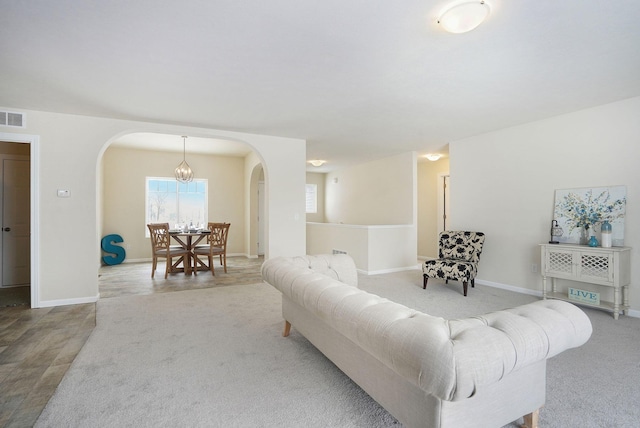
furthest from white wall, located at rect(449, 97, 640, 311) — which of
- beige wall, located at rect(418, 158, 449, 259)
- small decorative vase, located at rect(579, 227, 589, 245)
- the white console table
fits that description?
beige wall, located at rect(418, 158, 449, 259)

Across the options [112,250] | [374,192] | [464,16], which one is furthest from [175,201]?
[464,16]

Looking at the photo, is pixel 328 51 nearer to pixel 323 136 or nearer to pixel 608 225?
pixel 323 136

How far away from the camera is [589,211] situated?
3889mm

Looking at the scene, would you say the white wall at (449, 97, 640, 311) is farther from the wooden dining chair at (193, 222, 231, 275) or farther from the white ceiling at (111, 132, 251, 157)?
the wooden dining chair at (193, 222, 231, 275)

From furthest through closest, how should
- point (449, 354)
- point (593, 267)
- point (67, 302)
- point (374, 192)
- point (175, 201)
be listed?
point (175, 201) → point (374, 192) → point (67, 302) → point (593, 267) → point (449, 354)

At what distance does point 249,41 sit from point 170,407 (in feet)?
8.15

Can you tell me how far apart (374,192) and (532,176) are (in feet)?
12.1

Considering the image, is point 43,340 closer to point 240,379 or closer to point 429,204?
point 240,379

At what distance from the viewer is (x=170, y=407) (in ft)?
6.18

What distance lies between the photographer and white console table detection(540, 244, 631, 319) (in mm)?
3418

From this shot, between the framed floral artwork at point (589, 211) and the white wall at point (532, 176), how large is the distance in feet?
0.23

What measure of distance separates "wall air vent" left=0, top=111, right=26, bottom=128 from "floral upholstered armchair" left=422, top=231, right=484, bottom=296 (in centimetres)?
559

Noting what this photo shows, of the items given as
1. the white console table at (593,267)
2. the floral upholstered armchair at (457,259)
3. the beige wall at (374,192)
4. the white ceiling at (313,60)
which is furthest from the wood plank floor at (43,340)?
the white console table at (593,267)

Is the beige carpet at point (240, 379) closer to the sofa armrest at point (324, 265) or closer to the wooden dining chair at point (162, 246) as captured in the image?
the sofa armrest at point (324, 265)
